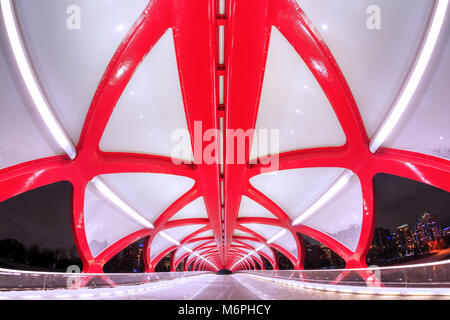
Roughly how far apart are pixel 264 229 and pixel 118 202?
1619cm

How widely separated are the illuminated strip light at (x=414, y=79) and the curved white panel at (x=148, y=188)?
976 cm

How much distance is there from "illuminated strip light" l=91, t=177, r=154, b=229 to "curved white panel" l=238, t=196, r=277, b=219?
23.6 feet

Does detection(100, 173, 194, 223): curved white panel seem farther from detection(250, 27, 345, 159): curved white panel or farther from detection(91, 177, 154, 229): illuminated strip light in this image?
detection(250, 27, 345, 159): curved white panel

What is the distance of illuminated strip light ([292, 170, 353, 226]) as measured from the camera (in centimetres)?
1336

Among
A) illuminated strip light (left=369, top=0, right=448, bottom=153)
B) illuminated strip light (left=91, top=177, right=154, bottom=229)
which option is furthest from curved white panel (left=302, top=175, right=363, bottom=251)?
illuminated strip light (left=91, top=177, right=154, bottom=229)

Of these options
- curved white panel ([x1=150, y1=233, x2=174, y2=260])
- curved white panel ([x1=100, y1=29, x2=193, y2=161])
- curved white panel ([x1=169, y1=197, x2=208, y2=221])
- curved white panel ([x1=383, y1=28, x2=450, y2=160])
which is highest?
curved white panel ([x1=100, y1=29, x2=193, y2=161])

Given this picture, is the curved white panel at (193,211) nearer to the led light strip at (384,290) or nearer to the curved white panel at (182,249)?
the led light strip at (384,290)

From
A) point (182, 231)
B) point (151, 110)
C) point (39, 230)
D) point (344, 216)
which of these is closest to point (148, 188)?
point (39, 230)


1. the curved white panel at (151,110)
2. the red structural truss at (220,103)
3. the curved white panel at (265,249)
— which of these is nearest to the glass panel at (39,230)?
the red structural truss at (220,103)

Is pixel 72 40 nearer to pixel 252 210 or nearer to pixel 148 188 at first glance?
pixel 148 188

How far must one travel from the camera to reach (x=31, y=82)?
749cm

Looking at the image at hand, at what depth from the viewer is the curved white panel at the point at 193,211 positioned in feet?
65.2

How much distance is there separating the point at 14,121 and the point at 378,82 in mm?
11079

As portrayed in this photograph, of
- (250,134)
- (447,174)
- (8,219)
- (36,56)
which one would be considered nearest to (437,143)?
(447,174)
